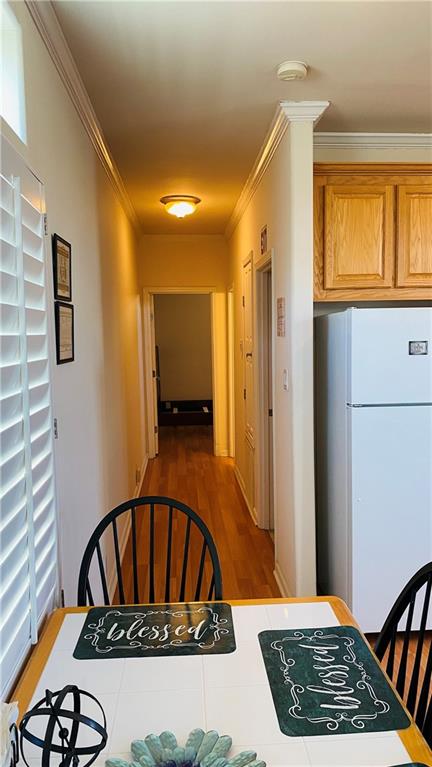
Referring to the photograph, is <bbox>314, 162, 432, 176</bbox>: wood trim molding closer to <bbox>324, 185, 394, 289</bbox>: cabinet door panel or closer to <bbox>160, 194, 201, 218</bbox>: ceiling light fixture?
<bbox>324, 185, 394, 289</bbox>: cabinet door panel

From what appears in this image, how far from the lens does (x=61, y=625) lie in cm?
137

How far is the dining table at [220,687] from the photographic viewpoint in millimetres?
963

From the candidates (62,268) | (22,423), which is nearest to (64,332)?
(62,268)

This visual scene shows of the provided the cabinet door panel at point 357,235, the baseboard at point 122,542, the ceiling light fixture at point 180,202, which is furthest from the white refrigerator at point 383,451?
the ceiling light fixture at point 180,202

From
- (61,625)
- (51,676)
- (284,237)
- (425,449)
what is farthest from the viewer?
(284,237)

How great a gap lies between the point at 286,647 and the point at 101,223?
97.8 inches

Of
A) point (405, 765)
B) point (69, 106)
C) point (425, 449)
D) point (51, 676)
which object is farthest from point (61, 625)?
point (69, 106)

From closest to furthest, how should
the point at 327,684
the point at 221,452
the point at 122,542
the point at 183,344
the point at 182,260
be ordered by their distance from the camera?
the point at 327,684
the point at 122,542
the point at 182,260
the point at 221,452
the point at 183,344

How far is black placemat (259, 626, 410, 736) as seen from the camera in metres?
1.02

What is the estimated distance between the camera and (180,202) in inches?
159

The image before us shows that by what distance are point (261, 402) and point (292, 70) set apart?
2291 mm

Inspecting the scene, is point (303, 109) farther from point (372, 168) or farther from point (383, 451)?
point (383, 451)

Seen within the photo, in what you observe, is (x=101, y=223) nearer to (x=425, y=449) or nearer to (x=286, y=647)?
(x=425, y=449)

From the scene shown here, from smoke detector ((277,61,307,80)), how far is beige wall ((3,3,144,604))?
0.87 metres
